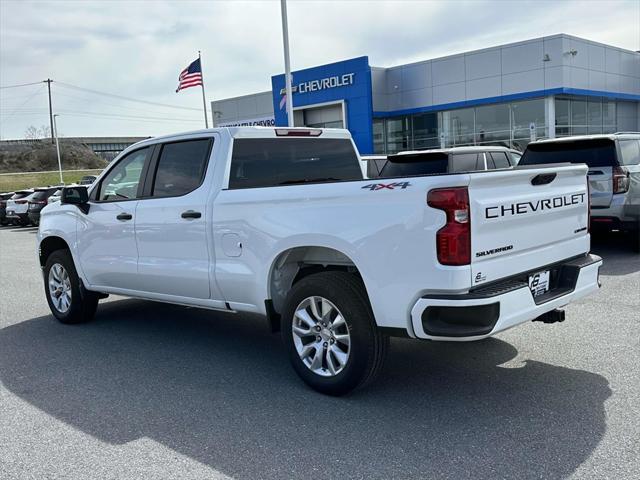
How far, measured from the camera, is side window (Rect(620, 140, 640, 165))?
396 inches

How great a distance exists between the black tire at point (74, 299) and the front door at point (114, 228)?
32cm

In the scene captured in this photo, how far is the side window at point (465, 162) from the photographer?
1037 cm

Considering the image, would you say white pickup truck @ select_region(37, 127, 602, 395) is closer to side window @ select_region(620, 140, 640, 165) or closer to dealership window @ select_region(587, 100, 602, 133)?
side window @ select_region(620, 140, 640, 165)

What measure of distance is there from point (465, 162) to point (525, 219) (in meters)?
6.67

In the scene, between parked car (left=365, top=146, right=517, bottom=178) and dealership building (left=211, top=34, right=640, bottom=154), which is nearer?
parked car (left=365, top=146, right=517, bottom=178)

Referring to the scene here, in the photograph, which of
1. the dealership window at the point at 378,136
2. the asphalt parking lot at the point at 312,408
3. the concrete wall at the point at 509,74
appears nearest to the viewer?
the asphalt parking lot at the point at 312,408

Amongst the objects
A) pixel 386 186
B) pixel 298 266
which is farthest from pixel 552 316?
pixel 298 266

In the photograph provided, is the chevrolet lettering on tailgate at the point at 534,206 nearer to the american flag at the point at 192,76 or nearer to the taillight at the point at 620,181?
the taillight at the point at 620,181

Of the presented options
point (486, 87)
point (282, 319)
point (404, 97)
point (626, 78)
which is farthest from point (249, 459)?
point (626, 78)

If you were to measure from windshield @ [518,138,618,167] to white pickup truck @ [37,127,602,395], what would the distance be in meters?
4.93

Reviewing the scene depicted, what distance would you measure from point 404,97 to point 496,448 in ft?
103

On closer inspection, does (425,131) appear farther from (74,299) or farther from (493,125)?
(74,299)

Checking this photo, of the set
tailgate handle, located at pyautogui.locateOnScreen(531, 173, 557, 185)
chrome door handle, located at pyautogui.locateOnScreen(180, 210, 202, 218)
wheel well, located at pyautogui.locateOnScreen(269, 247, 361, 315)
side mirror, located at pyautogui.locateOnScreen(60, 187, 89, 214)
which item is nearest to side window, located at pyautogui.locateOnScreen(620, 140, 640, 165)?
tailgate handle, located at pyautogui.locateOnScreen(531, 173, 557, 185)

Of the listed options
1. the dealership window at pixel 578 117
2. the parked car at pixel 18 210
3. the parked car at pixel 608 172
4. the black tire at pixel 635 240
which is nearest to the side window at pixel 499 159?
the parked car at pixel 608 172
